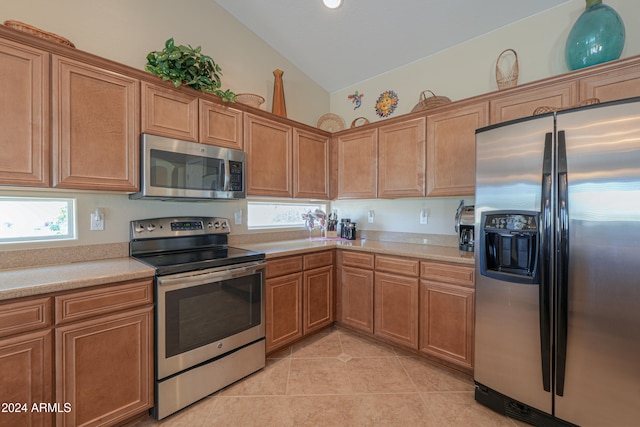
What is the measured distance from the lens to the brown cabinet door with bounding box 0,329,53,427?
1237 millimetres

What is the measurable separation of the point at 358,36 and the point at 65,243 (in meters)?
3.06

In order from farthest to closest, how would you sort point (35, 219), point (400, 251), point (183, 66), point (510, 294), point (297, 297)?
point (297, 297) → point (400, 251) → point (183, 66) → point (35, 219) → point (510, 294)

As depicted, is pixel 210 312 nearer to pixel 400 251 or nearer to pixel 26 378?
pixel 26 378

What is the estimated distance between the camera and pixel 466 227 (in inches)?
92.3

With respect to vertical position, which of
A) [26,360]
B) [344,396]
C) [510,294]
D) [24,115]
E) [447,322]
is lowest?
[344,396]

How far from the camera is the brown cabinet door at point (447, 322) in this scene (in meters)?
2.04

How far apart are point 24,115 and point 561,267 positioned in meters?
3.04

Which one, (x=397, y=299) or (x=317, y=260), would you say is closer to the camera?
(x=397, y=299)

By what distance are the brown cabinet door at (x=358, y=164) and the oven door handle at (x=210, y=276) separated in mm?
1409

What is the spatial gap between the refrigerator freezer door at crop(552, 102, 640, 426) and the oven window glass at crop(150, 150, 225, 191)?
2311 mm

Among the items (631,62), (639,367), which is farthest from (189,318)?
(631,62)

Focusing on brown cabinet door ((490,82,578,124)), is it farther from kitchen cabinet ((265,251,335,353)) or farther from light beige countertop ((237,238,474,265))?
kitchen cabinet ((265,251,335,353))

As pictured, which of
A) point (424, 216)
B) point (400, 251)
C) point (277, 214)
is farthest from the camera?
point (277, 214)

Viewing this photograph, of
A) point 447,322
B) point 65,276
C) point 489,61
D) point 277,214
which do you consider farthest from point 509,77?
point 65,276
